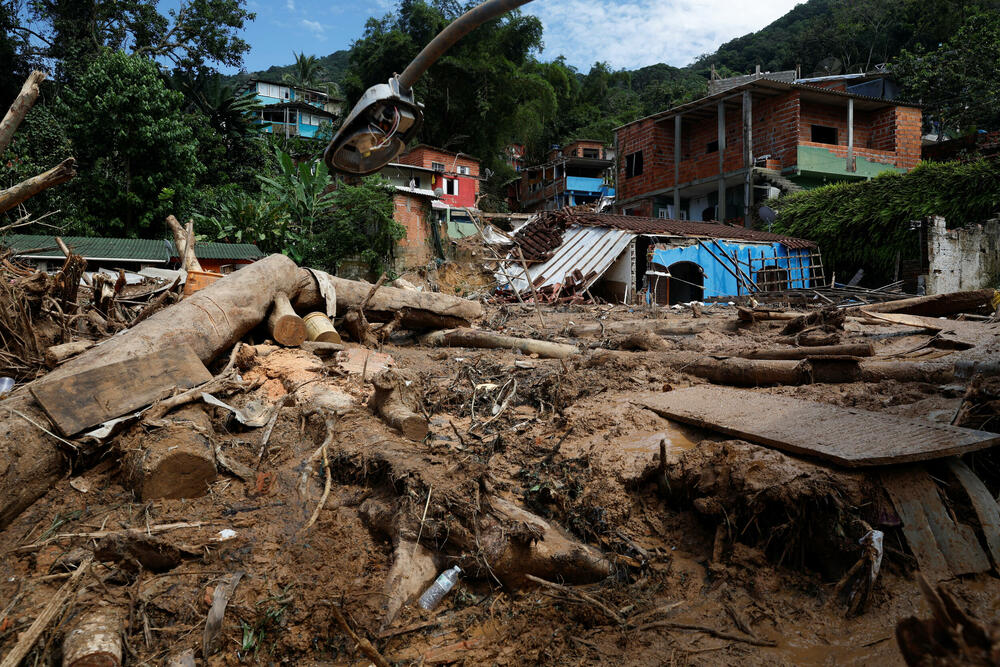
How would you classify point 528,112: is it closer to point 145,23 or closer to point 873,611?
point 145,23

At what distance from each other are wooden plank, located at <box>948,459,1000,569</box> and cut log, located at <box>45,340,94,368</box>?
6.03m

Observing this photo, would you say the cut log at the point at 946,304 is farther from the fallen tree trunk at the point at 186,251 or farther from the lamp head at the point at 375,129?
the fallen tree trunk at the point at 186,251

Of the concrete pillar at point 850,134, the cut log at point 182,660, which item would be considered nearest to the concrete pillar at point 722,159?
the concrete pillar at point 850,134

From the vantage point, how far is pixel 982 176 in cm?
1402

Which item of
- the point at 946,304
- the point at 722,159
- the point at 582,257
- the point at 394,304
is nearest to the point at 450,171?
the point at 722,159

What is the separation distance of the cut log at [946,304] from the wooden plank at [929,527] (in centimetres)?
621

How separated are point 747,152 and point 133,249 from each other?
19611mm

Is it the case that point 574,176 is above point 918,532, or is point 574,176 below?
above

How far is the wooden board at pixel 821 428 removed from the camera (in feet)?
9.05

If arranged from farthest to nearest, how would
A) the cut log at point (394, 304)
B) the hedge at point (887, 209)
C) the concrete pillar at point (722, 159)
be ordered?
the concrete pillar at point (722, 159) < the hedge at point (887, 209) < the cut log at point (394, 304)

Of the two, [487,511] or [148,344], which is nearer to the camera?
[487,511]

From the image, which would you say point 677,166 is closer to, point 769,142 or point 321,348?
point 769,142

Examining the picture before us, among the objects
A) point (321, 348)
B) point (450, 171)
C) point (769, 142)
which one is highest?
point (450, 171)

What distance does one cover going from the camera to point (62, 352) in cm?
474
